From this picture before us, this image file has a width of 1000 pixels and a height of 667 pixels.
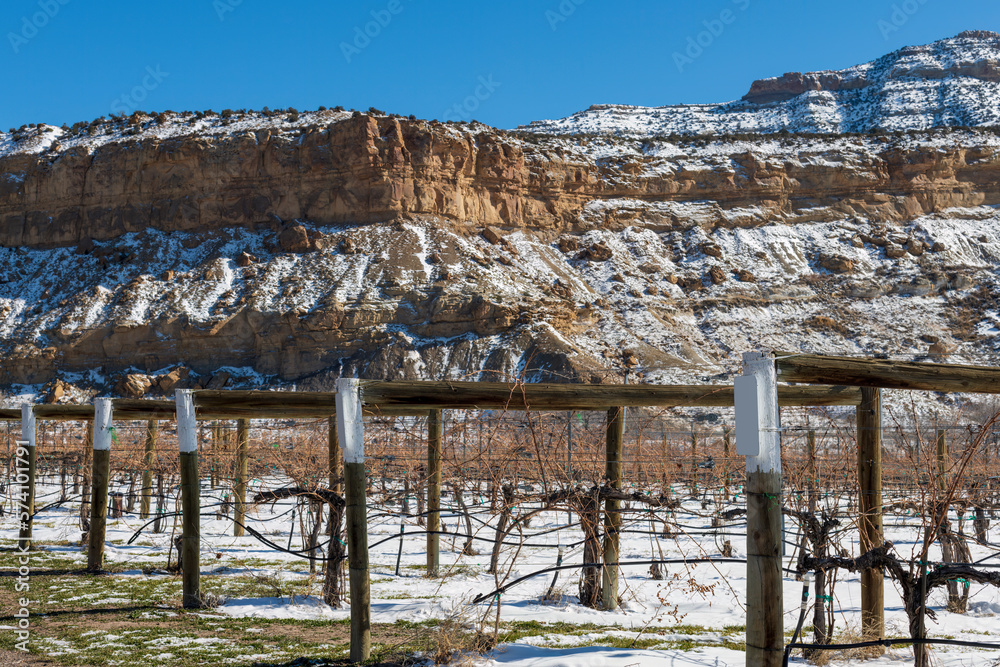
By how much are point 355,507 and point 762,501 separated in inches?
97.4

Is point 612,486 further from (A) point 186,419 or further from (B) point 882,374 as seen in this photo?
(A) point 186,419

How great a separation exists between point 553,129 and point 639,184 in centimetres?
5780

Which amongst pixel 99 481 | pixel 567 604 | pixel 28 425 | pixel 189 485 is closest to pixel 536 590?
pixel 567 604

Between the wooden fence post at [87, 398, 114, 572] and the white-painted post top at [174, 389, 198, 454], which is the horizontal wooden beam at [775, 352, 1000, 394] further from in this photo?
the wooden fence post at [87, 398, 114, 572]

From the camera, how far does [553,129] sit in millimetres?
109000

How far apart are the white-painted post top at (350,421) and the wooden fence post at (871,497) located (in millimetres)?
3274

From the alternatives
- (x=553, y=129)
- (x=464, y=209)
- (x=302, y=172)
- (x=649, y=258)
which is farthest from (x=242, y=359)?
(x=553, y=129)

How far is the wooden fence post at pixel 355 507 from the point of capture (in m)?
4.82

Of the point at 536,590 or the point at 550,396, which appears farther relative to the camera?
the point at 536,590

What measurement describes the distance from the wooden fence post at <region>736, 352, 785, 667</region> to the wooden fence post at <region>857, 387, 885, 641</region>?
1.82 m

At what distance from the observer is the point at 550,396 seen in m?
5.86

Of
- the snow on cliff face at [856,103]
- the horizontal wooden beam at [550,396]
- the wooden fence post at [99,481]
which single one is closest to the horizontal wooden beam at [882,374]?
the horizontal wooden beam at [550,396]

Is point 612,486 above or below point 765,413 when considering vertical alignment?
below

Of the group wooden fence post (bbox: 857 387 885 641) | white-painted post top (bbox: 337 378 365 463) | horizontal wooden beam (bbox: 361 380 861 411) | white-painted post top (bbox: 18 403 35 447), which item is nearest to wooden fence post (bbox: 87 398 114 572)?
white-painted post top (bbox: 18 403 35 447)
